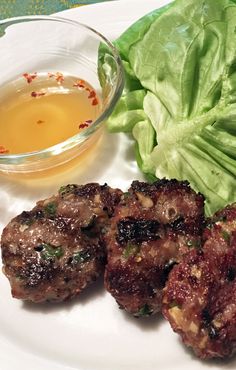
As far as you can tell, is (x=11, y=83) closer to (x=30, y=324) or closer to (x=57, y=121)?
(x=57, y=121)

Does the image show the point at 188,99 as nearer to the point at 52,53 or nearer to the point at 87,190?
the point at 87,190

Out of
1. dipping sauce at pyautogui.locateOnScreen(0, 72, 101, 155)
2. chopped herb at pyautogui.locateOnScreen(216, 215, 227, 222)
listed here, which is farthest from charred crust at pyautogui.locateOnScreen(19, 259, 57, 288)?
dipping sauce at pyautogui.locateOnScreen(0, 72, 101, 155)

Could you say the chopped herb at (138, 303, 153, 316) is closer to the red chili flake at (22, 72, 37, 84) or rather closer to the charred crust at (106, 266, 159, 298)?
the charred crust at (106, 266, 159, 298)

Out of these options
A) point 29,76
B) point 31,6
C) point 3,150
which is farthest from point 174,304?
point 31,6

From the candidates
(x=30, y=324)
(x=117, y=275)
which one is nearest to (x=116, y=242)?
(x=117, y=275)

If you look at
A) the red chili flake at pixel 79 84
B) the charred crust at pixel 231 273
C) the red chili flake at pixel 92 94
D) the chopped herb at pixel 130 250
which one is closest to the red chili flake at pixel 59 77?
the red chili flake at pixel 79 84

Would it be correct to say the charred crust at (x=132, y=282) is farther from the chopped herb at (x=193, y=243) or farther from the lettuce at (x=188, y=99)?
the lettuce at (x=188, y=99)
